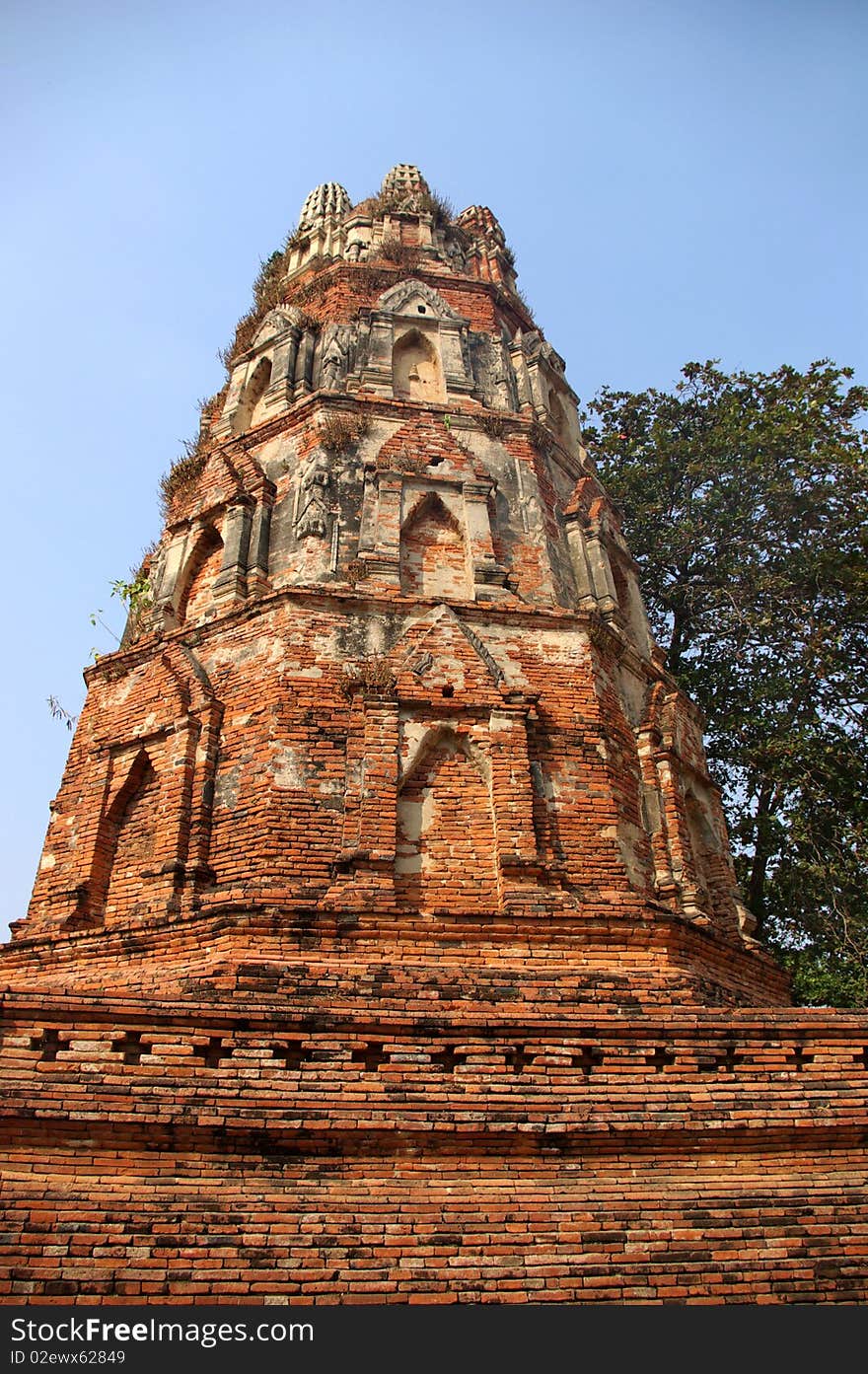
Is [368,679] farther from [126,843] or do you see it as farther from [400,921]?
[126,843]

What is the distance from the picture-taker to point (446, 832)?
888 centimetres

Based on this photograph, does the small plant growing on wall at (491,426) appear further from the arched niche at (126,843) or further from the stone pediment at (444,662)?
the arched niche at (126,843)

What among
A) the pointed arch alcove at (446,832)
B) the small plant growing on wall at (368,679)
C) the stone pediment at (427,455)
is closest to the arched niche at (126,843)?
the small plant growing on wall at (368,679)

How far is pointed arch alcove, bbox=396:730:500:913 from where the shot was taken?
27.8ft

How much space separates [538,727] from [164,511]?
6162 mm

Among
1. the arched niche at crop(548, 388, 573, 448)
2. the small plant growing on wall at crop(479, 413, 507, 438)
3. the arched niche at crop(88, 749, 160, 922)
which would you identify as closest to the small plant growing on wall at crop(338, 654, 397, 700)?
the arched niche at crop(88, 749, 160, 922)

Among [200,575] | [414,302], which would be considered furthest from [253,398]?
[200,575]

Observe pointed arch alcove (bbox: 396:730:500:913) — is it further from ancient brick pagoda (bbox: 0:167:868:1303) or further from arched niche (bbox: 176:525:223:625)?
arched niche (bbox: 176:525:223:625)

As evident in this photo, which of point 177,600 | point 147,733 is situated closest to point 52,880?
point 147,733

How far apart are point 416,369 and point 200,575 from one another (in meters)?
3.96

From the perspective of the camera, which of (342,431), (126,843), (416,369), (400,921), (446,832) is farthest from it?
(416,369)

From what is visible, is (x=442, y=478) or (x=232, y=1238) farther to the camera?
(x=442, y=478)
